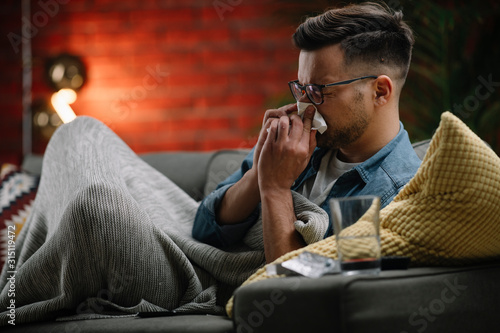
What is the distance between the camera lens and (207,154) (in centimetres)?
219

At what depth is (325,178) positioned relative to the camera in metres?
1.56

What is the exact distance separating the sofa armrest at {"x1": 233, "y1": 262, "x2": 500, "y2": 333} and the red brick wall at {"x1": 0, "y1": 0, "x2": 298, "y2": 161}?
7.95ft

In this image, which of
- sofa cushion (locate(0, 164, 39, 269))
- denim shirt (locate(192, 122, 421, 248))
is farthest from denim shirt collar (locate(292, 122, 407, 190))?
sofa cushion (locate(0, 164, 39, 269))

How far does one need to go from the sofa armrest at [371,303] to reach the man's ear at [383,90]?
2.02ft

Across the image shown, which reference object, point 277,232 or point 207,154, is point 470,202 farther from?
point 207,154

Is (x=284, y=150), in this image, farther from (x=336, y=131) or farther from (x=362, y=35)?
(x=362, y=35)

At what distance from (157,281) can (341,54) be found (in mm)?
743

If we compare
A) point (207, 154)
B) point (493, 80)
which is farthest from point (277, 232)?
point (493, 80)

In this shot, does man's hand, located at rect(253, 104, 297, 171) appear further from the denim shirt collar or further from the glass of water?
the glass of water

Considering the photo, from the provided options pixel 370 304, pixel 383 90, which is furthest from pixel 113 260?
pixel 383 90

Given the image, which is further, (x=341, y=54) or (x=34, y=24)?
(x=34, y=24)

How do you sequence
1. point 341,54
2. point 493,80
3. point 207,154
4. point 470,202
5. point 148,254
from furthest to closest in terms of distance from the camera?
point 493,80 < point 207,154 < point 341,54 < point 148,254 < point 470,202

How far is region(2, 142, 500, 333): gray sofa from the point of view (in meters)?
0.89

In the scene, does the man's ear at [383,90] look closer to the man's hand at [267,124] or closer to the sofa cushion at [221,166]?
the man's hand at [267,124]
